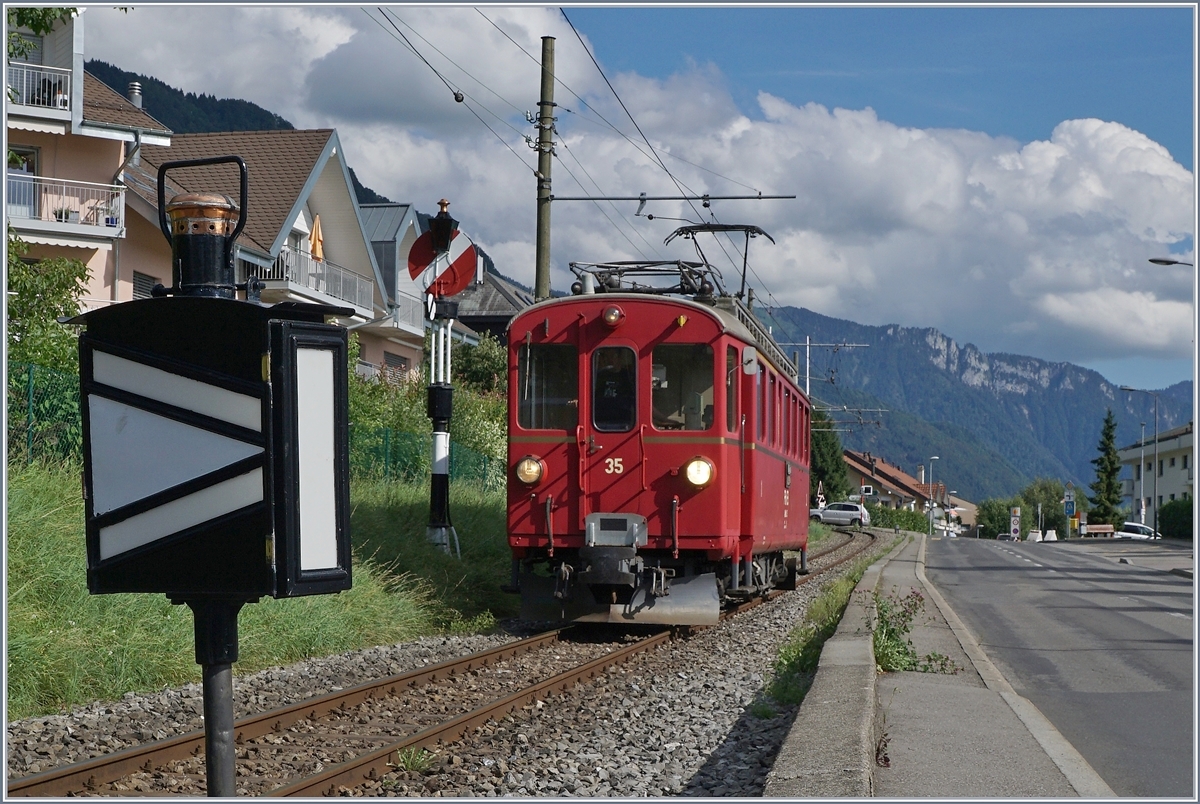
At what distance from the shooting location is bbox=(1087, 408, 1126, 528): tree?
118750 millimetres

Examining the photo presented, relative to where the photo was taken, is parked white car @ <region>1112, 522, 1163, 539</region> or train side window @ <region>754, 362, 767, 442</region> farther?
parked white car @ <region>1112, 522, 1163, 539</region>

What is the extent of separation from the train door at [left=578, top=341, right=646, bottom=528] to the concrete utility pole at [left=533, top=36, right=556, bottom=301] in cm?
479

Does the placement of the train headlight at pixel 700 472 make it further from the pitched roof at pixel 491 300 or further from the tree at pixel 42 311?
the pitched roof at pixel 491 300

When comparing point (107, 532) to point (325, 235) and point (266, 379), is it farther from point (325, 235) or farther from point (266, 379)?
point (325, 235)

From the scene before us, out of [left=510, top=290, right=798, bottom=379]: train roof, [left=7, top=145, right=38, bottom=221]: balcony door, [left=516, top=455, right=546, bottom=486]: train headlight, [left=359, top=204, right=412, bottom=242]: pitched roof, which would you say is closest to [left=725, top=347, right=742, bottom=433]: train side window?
[left=510, top=290, right=798, bottom=379]: train roof

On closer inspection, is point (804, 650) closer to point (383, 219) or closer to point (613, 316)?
point (613, 316)

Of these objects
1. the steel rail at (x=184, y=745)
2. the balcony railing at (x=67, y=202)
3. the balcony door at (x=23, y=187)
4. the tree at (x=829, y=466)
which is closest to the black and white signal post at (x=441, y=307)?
the steel rail at (x=184, y=745)

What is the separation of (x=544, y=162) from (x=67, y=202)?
42.4 ft

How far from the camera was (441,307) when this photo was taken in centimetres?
1588

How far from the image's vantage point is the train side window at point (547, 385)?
12.4 m

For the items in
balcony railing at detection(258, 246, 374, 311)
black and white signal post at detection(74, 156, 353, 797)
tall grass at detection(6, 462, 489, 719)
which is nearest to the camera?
black and white signal post at detection(74, 156, 353, 797)

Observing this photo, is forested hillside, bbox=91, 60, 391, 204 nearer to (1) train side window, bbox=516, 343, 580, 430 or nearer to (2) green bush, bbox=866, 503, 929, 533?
(2) green bush, bbox=866, 503, 929, 533

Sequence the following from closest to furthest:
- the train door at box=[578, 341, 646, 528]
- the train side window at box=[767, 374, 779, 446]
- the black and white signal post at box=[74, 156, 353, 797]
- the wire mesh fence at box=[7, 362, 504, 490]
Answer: the black and white signal post at box=[74, 156, 353, 797] < the wire mesh fence at box=[7, 362, 504, 490] < the train door at box=[578, 341, 646, 528] < the train side window at box=[767, 374, 779, 446]

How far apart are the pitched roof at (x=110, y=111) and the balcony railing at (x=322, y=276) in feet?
15.1
